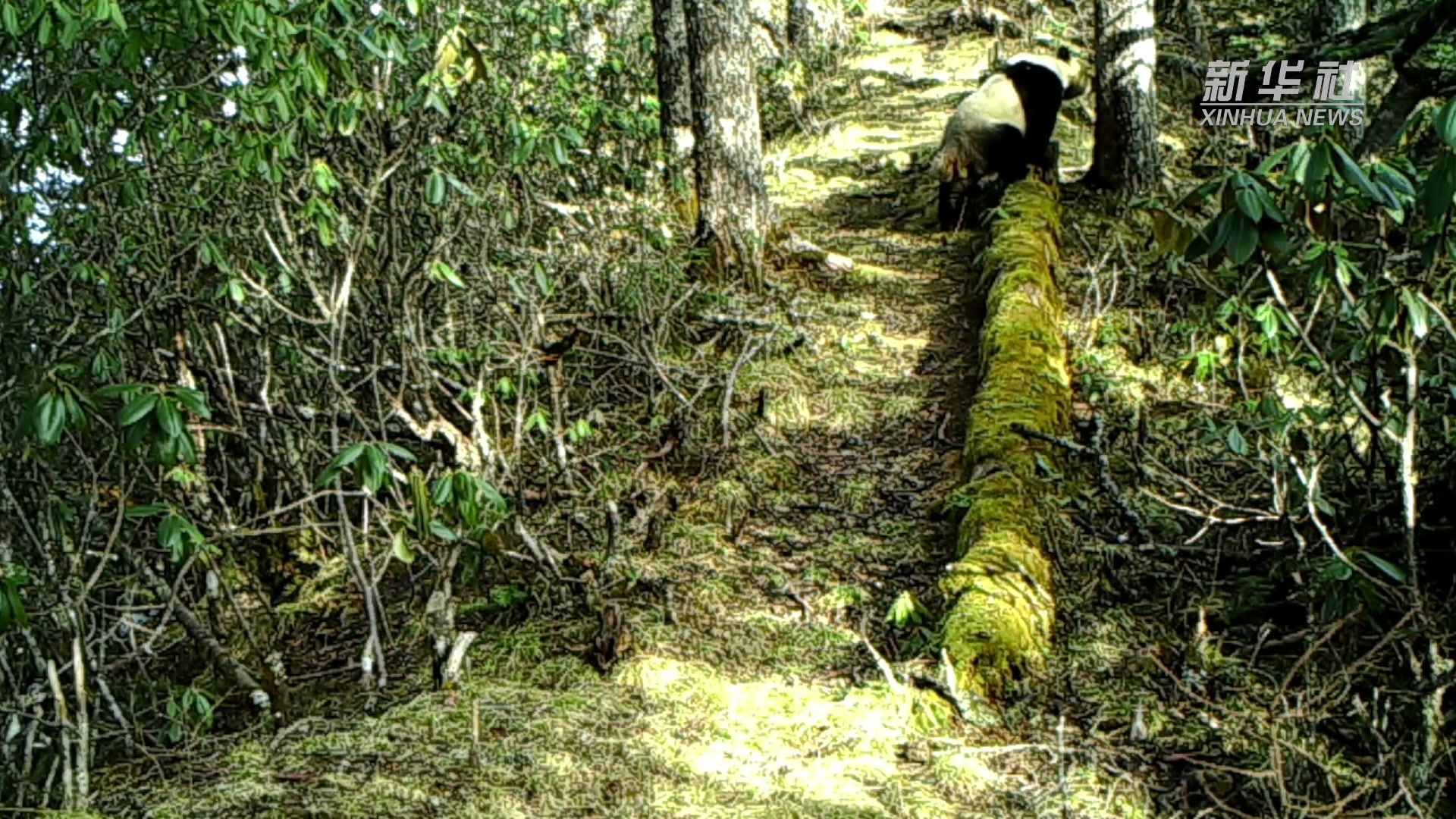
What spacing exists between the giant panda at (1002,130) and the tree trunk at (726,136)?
72.0 inches

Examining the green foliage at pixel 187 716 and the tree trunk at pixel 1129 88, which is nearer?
the green foliage at pixel 187 716

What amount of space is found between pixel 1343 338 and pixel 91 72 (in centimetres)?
425

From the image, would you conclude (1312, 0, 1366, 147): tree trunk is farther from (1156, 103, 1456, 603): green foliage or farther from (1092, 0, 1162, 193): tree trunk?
(1156, 103, 1456, 603): green foliage

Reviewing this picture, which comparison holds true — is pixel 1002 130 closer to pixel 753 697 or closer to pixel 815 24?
pixel 753 697

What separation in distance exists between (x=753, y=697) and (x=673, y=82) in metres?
5.80

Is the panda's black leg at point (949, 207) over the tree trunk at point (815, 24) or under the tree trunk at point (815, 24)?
under

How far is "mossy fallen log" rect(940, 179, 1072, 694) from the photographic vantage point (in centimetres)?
368

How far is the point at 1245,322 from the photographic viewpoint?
5.95 metres

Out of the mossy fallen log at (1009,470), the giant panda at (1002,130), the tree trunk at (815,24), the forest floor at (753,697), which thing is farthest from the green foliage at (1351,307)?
the tree trunk at (815,24)

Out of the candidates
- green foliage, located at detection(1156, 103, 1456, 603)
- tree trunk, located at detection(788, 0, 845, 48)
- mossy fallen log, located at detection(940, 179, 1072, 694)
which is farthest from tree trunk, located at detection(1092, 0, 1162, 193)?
tree trunk, located at detection(788, 0, 845, 48)

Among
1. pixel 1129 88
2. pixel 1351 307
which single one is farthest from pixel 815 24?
pixel 1351 307

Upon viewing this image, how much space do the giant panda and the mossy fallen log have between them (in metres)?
0.89

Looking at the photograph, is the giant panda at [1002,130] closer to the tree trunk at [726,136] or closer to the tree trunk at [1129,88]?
the tree trunk at [1129,88]

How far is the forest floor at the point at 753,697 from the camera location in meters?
3.15
